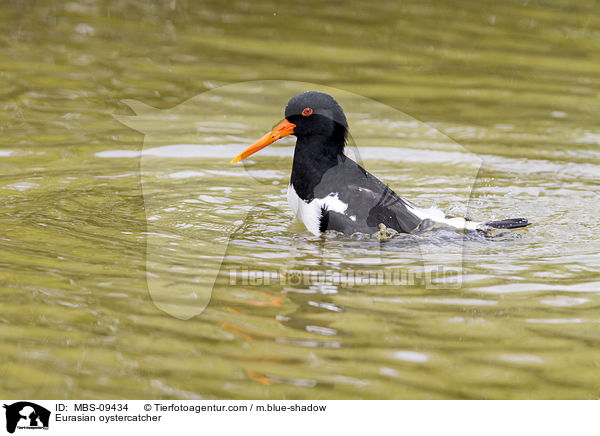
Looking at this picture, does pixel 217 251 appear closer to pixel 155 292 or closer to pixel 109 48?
pixel 155 292

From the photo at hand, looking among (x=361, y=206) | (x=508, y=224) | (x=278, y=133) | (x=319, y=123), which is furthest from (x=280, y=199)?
(x=508, y=224)

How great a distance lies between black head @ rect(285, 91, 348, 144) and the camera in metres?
5.75

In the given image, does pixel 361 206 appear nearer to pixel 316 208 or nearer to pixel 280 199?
pixel 316 208

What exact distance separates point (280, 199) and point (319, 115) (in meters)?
0.95

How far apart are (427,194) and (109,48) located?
4.70 m

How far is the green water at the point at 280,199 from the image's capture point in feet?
12.3

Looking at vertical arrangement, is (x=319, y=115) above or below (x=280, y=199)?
above

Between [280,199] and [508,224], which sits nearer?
[508,224]

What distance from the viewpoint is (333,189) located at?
5582mm

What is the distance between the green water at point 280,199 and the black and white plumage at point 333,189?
0.17 metres

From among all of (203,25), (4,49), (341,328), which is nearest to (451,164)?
(341,328)

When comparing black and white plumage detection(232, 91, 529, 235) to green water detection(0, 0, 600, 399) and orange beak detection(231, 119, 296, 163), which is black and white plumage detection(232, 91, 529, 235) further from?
green water detection(0, 0, 600, 399)

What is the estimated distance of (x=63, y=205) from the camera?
5.98m

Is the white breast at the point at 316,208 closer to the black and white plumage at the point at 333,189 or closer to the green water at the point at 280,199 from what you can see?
the black and white plumage at the point at 333,189
